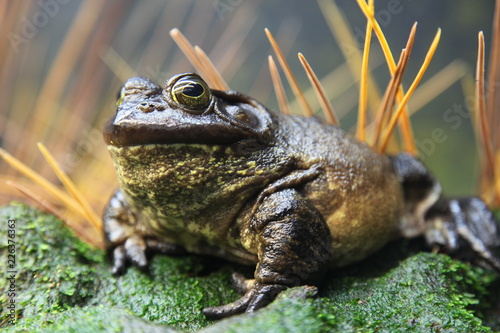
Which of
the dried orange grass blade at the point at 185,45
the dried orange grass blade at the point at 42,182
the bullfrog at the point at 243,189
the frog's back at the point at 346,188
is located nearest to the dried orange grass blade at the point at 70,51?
the dried orange grass blade at the point at 42,182

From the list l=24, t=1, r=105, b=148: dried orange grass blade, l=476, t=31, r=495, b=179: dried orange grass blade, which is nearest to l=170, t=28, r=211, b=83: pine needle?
l=476, t=31, r=495, b=179: dried orange grass blade

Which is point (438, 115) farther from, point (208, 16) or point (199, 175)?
point (199, 175)

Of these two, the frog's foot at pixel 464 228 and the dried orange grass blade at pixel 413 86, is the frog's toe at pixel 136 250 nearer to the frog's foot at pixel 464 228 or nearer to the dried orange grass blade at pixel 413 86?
the dried orange grass blade at pixel 413 86

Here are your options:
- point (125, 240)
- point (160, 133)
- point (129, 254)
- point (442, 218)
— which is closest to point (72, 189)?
point (125, 240)

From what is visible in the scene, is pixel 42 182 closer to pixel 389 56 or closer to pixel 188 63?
pixel 389 56

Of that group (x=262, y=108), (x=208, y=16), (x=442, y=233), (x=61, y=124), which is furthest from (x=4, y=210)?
(x=208, y=16)

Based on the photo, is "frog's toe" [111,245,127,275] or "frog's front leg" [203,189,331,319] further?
"frog's toe" [111,245,127,275]

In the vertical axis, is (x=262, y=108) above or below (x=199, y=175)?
above

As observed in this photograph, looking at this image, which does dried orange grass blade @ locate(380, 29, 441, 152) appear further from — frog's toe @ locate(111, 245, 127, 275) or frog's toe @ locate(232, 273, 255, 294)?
frog's toe @ locate(111, 245, 127, 275)
